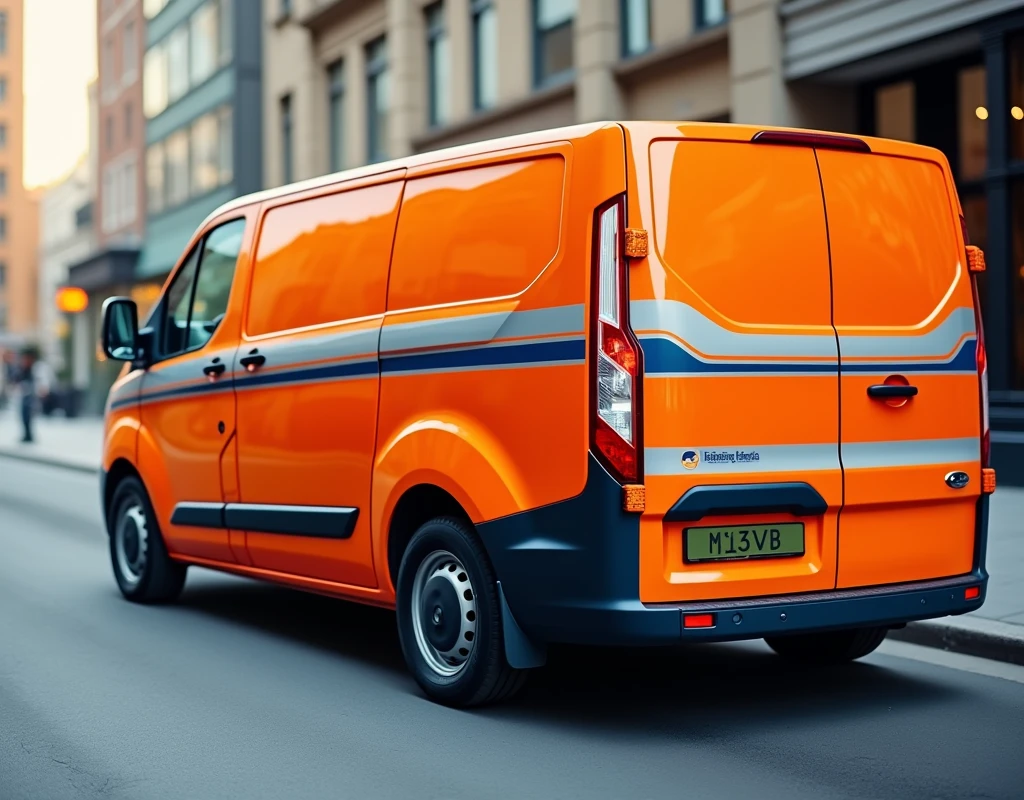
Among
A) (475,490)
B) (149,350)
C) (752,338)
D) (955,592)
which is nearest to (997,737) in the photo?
(955,592)

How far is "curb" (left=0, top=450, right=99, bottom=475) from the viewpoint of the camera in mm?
19902

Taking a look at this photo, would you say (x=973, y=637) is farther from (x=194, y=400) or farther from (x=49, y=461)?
(x=49, y=461)

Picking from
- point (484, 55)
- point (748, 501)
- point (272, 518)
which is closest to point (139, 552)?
point (272, 518)

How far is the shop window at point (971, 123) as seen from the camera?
44.4 ft

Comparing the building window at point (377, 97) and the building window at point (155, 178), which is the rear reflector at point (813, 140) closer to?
the building window at point (377, 97)

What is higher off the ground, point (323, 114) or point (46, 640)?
point (323, 114)

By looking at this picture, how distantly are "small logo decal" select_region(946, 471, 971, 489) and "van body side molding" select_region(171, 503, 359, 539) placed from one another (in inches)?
93.7

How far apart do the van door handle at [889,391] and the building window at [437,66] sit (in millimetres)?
18003

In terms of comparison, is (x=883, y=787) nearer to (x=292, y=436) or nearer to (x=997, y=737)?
(x=997, y=737)

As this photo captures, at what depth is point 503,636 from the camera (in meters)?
5.25

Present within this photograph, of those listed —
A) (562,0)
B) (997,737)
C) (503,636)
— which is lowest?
(997,737)

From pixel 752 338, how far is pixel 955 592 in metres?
1.32

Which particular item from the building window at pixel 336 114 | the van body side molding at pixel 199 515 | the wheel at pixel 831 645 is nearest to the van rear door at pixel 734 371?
the wheel at pixel 831 645

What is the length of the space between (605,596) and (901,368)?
148 centimetres
